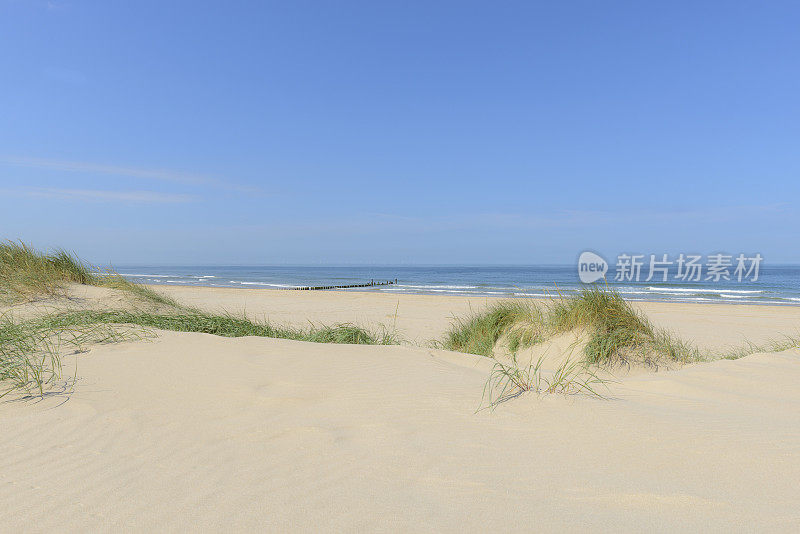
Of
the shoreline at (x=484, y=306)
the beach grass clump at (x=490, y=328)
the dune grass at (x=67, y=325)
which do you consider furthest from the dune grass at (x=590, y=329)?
the dune grass at (x=67, y=325)

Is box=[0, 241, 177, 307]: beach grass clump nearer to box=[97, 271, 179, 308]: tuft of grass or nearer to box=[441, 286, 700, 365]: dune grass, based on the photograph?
box=[97, 271, 179, 308]: tuft of grass

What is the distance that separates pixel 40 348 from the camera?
395cm

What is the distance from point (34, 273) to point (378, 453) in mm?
8863

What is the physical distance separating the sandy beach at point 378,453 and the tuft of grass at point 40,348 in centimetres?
19

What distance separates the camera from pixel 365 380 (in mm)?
3568

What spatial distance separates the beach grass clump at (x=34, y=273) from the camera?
7801 millimetres

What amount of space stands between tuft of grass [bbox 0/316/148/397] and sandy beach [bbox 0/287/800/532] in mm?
188

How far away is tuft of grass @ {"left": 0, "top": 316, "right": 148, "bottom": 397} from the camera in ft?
10.3

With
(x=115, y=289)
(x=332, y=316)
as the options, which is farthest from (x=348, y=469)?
(x=332, y=316)

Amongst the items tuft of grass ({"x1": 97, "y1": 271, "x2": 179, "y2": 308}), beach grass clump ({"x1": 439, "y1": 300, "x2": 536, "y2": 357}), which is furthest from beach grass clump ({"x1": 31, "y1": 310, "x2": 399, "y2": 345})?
tuft of grass ({"x1": 97, "y1": 271, "x2": 179, "y2": 308})

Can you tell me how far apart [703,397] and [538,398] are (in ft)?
5.29

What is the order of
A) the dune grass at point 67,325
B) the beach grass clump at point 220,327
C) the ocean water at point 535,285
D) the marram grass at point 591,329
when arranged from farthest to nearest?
the ocean water at point 535,285 < the beach grass clump at point 220,327 < the marram grass at point 591,329 < the dune grass at point 67,325

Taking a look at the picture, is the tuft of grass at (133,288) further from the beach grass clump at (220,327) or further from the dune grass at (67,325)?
the beach grass clump at (220,327)

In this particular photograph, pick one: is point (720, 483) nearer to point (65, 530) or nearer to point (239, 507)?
point (239, 507)
